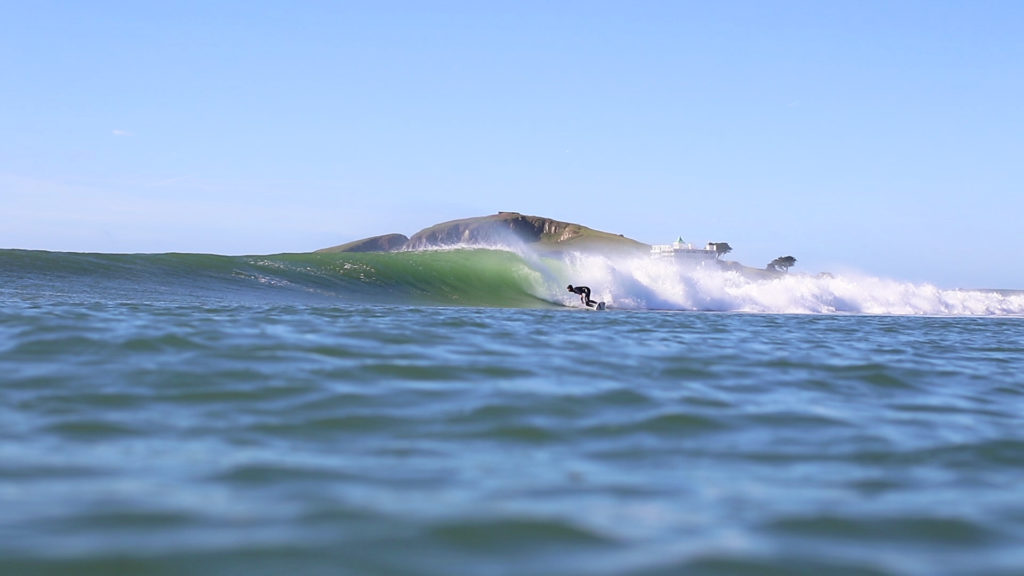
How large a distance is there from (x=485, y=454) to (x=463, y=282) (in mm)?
29789

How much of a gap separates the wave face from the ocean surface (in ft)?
39.7

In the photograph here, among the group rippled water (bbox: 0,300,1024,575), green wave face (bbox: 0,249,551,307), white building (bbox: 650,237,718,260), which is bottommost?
rippled water (bbox: 0,300,1024,575)

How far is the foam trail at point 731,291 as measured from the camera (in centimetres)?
3634

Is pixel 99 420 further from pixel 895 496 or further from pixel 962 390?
pixel 962 390

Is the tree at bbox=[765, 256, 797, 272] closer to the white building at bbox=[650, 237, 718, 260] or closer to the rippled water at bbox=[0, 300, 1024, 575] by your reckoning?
the white building at bbox=[650, 237, 718, 260]

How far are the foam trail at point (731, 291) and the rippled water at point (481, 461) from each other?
2694 cm

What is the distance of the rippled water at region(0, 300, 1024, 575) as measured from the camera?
2826mm

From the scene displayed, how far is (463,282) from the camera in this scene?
33.9m

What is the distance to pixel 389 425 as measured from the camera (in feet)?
15.5

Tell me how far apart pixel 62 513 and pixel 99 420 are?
1.60 meters

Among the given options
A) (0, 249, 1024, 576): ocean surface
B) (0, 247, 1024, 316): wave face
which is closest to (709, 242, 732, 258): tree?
(0, 247, 1024, 316): wave face

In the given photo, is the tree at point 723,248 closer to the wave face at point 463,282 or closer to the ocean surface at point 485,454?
the wave face at point 463,282

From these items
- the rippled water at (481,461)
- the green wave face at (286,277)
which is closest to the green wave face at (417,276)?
the green wave face at (286,277)

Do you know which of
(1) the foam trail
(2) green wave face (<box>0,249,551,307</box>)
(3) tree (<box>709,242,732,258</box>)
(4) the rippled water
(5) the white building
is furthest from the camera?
(3) tree (<box>709,242,732,258</box>)
